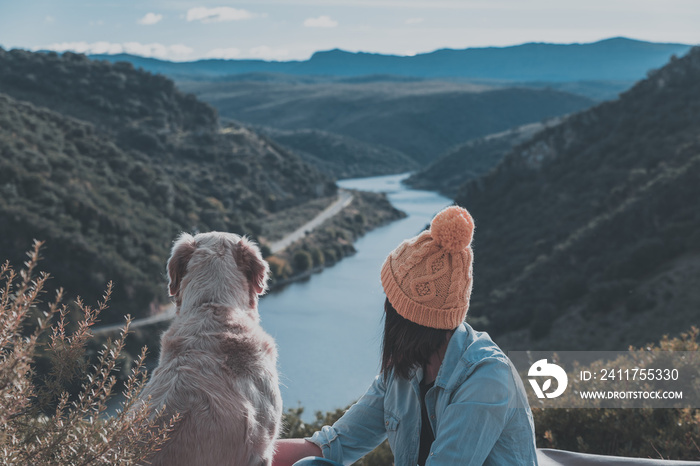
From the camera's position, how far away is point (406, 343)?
2324 mm

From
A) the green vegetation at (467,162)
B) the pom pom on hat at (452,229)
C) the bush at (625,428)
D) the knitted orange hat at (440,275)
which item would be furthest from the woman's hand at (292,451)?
the green vegetation at (467,162)

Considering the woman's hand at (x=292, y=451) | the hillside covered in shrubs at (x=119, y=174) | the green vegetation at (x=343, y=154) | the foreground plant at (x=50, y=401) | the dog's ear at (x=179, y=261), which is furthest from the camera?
the green vegetation at (x=343, y=154)

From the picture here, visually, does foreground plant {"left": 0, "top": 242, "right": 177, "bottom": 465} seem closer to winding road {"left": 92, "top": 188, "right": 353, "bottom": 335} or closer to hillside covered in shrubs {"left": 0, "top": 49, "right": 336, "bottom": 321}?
hillside covered in shrubs {"left": 0, "top": 49, "right": 336, "bottom": 321}

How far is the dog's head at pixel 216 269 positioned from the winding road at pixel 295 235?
23.8 meters

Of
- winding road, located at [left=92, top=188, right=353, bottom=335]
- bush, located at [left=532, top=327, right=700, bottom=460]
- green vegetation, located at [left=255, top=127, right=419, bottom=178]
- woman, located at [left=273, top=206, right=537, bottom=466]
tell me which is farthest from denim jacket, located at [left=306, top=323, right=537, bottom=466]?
green vegetation, located at [left=255, top=127, right=419, bottom=178]

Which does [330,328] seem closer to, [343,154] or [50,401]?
[50,401]

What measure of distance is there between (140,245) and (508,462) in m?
32.6

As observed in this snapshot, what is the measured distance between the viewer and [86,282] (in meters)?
27.3

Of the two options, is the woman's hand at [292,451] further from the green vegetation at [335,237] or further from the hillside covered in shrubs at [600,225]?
the green vegetation at [335,237]

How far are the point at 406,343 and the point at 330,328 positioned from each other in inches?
1379

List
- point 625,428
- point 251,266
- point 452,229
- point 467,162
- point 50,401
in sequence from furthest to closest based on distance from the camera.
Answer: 1. point 467,162
2. point 625,428
3. point 251,266
4. point 452,229
5. point 50,401

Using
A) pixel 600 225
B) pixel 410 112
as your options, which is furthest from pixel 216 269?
pixel 410 112

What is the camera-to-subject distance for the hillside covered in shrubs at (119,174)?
28688 mm

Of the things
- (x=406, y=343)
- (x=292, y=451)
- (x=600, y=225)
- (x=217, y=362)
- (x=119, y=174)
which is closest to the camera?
(x=406, y=343)
